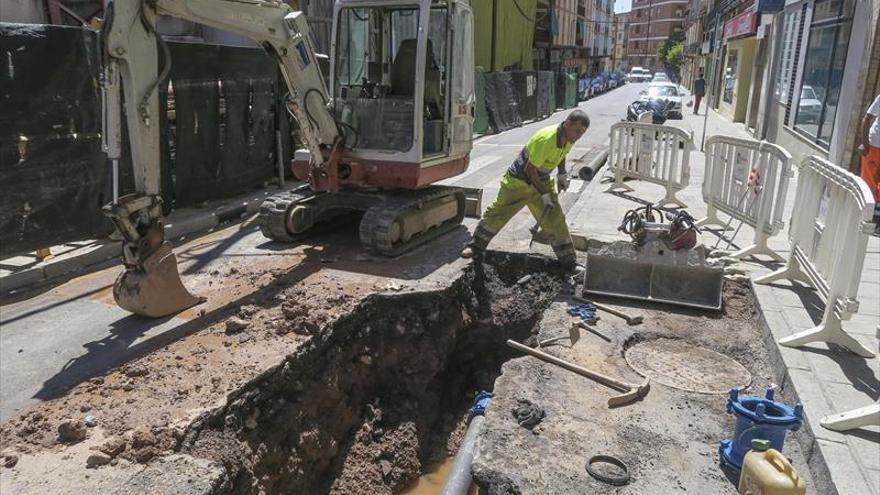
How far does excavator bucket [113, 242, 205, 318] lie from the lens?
16.9ft

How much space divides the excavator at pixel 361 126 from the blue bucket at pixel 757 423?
411 cm

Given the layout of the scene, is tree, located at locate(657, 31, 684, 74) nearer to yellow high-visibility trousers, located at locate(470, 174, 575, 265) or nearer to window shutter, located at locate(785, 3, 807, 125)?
window shutter, located at locate(785, 3, 807, 125)

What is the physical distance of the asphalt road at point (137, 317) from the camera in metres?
4.61

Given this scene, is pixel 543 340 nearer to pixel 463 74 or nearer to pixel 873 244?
pixel 463 74

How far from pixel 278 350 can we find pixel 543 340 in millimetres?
2247

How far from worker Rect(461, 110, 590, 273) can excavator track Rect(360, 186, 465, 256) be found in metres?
0.91

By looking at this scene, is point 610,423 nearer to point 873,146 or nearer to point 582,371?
point 582,371

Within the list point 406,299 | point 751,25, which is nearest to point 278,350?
point 406,299

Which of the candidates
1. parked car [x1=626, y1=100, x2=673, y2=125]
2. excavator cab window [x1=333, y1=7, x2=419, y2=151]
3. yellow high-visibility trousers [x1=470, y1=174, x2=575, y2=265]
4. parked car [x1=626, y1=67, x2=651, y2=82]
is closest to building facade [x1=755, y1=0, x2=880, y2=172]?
parked car [x1=626, y1=100, x2=673, y2=125]

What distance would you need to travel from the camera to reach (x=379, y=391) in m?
5.57

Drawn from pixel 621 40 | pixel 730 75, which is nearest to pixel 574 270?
pixel 730 75

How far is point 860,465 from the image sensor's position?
11.5 ft

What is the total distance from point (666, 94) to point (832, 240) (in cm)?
2294

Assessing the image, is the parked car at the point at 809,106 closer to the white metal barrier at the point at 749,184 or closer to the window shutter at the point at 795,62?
the window shutter at the point at 795,62
